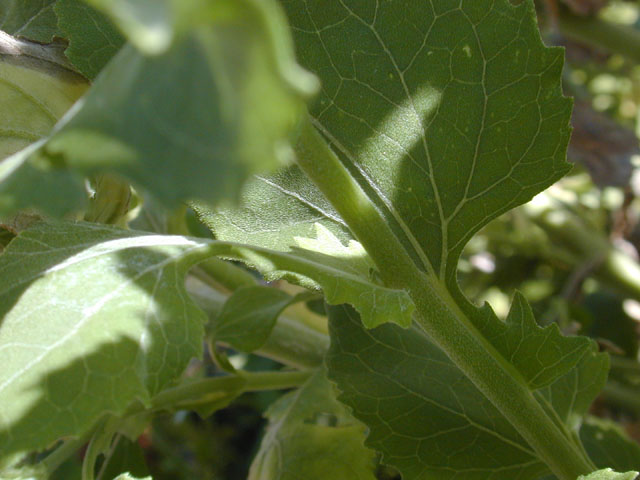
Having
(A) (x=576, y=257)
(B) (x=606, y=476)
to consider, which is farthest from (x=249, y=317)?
(A) (x=576, y=257)

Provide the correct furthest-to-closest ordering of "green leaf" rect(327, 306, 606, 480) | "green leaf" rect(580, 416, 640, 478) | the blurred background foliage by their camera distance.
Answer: the blurred background foliage
"green leaf" rect(580, 416, 640, 478)
"green leaf" rect(327, 306, 606, 480)

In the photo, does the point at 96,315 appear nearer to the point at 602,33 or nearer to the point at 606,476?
the point at 606,476

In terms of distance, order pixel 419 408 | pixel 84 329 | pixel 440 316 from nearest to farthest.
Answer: pixel 84 329
pixel 440 316
pixel 419 408

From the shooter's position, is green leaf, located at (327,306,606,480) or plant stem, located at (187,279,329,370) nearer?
green leaf, located at (327,306,606,480)

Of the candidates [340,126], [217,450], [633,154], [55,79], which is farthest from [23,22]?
[217,450]

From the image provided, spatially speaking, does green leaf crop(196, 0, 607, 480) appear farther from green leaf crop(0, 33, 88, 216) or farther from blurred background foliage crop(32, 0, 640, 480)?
blurred background foliage crop(32, 0, 640, 480)

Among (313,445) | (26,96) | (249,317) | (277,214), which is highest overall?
(26,96)

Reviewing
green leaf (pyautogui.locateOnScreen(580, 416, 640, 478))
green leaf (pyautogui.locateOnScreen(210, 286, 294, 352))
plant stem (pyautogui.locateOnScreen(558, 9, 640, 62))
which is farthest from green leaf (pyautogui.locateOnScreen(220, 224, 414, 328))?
plant stem (pyautogui.locateOnScreen(558, 9, 640, 62))
